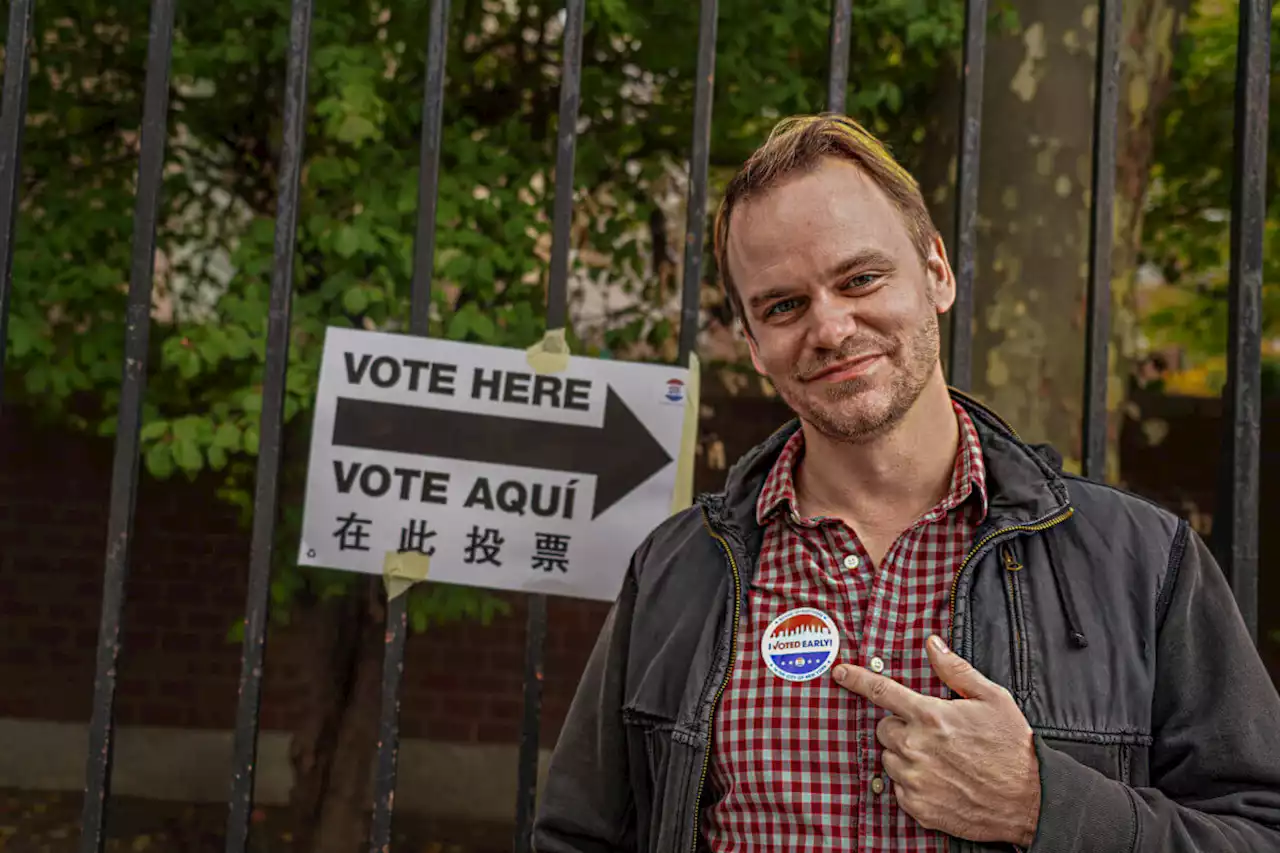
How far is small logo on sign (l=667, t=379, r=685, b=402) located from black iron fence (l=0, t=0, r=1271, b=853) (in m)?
0.14

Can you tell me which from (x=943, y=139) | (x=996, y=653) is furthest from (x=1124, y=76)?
(x=996, y=653)

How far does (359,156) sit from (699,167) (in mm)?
2139

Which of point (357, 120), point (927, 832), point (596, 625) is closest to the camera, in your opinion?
point (927, 832)

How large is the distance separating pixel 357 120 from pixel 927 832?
280 cm

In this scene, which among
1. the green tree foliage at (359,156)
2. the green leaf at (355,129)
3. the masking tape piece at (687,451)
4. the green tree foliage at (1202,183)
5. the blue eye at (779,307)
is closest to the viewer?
the blue eye at (779,307)

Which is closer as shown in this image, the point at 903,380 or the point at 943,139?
the point at 903,380

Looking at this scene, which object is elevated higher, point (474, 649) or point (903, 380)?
point (903, 380)

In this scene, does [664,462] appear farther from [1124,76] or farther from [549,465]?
[1124,76]

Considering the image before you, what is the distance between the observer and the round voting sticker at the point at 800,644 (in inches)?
71.4

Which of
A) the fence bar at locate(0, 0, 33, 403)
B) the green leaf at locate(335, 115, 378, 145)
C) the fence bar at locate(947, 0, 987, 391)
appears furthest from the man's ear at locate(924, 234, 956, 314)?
the green leaf at locate(335, 115, 378, 145)

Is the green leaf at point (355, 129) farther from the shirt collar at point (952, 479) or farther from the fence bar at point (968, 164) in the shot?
the shirt collar at point (952, 479)

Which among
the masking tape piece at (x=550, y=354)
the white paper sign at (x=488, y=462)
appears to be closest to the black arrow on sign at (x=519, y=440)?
the white paper sign at (x=488, y=462)

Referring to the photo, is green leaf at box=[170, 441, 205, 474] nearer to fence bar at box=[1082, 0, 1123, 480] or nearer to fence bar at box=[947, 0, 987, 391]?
fence bar at box=[947, 0, 987, 391]

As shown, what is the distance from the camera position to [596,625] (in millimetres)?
7777
